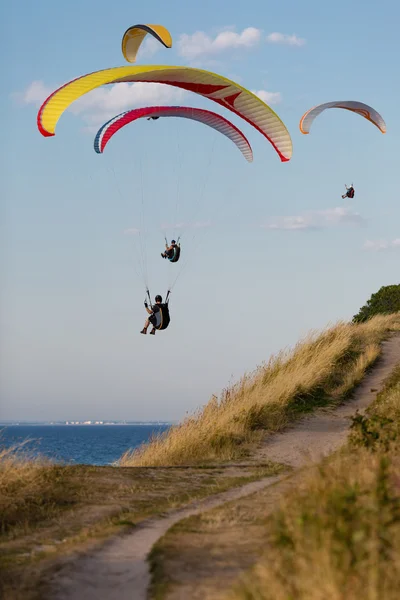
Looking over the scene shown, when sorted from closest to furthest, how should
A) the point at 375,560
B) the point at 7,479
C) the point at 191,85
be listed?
1. the point at 375,560
2. the point at 7,479
3. the point at 191,85

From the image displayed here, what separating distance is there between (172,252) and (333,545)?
45.6 feet

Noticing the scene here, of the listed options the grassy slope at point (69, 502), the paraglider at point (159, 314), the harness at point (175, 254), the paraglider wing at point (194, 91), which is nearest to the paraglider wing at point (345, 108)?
the paraglider wing at point (194, 91)

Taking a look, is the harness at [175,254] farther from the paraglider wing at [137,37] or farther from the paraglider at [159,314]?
the paraglider wing at [137,37]

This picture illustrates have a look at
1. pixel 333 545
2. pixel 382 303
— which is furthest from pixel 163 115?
pixel 382 303

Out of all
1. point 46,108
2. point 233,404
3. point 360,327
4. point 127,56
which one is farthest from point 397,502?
point 360,327

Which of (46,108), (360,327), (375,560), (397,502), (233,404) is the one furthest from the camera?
(360,327)

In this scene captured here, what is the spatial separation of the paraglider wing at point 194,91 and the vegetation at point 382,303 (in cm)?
2588

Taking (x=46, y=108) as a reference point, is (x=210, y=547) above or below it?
below

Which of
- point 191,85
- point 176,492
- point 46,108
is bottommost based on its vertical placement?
point 176,492

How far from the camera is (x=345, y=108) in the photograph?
2294 cm

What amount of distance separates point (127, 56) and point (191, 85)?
75.6 inches

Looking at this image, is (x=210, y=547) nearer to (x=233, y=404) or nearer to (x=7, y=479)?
(x=7, y=479)

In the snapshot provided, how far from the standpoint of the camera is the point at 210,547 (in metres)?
8.16

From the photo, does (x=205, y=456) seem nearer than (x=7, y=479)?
No
